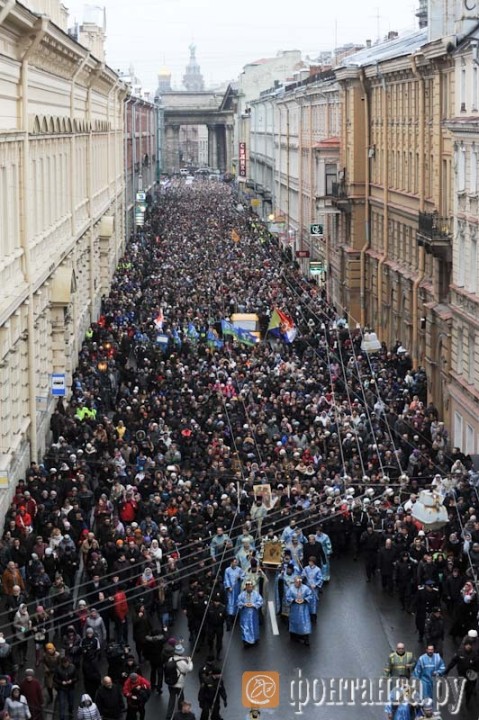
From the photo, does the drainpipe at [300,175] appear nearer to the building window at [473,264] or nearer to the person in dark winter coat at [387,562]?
the building window at [473,264]

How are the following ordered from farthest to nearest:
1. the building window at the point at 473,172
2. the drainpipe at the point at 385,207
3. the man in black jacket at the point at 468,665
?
1. the drainpipe at the point at 385,207
2. the building window at the point at 473,172
3. the man in black jacket at the point at 468,665

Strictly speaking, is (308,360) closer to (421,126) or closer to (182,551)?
(421,126)

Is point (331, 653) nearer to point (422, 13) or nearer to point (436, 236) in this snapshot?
point (436, 236)

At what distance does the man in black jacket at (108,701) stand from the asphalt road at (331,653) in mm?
884

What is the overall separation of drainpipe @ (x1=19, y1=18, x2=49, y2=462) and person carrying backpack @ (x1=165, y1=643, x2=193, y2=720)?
1163cm

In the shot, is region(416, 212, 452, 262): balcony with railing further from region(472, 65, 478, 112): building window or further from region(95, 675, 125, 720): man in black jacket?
region(95, 675, 125, 720): man in black jacket

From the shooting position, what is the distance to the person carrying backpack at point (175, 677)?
18.5 m

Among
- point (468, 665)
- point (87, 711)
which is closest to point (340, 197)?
point (468, 665)

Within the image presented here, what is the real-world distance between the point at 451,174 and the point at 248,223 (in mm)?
62095

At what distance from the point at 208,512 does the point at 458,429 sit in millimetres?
10860

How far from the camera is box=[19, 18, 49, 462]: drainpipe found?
29.2m

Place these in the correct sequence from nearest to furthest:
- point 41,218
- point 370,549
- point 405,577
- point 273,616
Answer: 1. point 273,616
2. point 405,577
3. point 370,549
4. point 41,218

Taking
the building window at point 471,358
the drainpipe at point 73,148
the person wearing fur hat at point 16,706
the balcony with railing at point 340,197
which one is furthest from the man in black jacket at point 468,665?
the balcony with railing at point 340,197

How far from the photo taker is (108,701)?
57.8 ft
